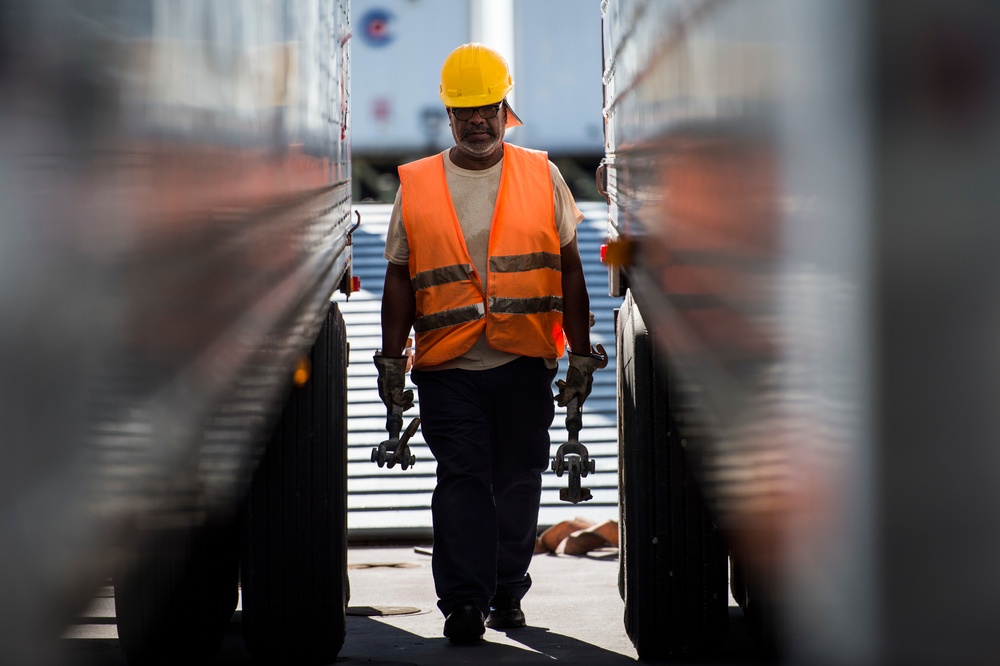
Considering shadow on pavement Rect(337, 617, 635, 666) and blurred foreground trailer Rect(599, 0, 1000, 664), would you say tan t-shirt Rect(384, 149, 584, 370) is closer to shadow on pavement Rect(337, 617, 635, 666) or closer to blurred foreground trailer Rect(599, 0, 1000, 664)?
shadow on pavement Rect(337, 617, 635, 666)

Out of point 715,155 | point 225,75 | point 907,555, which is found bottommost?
point 907,555

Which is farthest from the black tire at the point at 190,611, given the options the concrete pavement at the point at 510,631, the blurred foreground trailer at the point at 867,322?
the blurred foreground trailer at the point at 867,322

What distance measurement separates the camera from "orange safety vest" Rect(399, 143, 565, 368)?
4.81 metres

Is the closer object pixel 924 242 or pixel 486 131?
pixel 924 242

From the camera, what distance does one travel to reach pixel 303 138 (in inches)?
131

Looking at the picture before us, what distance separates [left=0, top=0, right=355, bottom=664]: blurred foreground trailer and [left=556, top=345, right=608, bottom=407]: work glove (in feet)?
5.99

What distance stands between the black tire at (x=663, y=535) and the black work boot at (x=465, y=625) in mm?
674

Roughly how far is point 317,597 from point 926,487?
11.1 ft

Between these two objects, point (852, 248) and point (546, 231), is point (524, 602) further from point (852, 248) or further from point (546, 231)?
point (852, 248)

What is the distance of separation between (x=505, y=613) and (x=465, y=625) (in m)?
0.40

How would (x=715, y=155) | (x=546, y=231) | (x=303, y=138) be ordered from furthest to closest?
(x=546, y=231), (x=303, y=138), (x=715, y=155)

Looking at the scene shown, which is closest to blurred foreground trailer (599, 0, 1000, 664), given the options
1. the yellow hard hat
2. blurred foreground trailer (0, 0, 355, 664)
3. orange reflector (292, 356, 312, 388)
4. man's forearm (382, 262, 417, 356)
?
blurred foreground trailer (0, 0, 355, 664)

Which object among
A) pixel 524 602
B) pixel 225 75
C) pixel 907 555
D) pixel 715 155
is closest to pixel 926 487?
pixel 907 555

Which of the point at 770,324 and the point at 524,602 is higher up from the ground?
the point at 770,324
